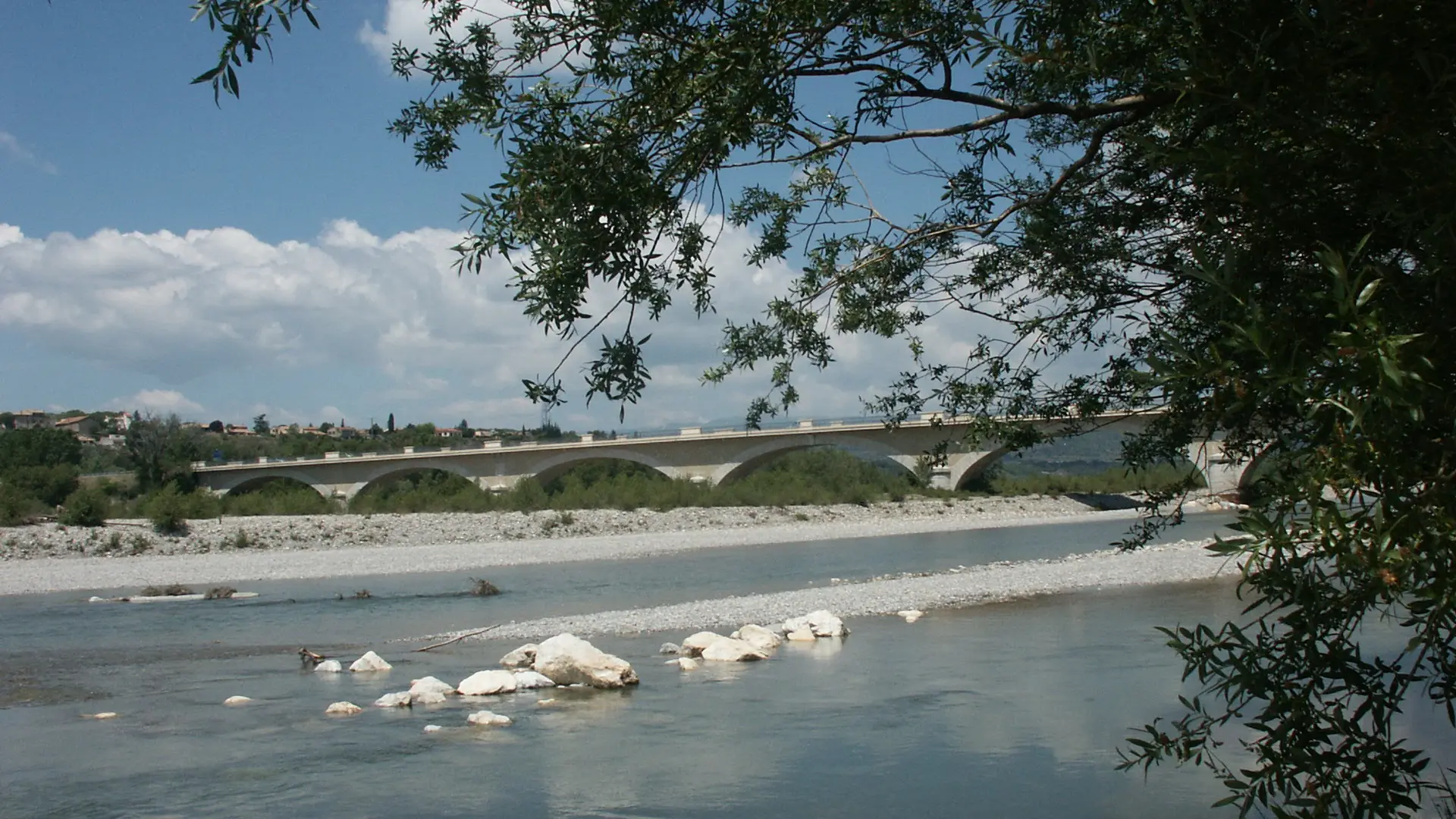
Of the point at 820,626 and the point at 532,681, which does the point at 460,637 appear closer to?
the point at 532,681

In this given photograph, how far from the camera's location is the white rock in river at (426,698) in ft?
36.5

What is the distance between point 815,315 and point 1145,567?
1911cm

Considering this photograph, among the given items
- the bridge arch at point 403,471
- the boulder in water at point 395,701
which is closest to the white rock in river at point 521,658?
the boulder in water at point 395,701

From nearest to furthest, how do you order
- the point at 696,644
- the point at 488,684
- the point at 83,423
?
1. the point at 488,684
2. the point at 696,644
3. the point at 83,423

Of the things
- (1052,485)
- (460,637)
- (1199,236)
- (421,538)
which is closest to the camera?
(1199,236)

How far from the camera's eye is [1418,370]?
260 centimetres

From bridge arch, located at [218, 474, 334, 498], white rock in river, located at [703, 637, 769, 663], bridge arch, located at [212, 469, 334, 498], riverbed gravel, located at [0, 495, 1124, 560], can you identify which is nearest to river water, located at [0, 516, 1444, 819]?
white rock in river, located at [703, 637, 769, 663]

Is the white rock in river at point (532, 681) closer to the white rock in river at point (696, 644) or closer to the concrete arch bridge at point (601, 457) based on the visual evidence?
the white rock in river at point (696, 644)

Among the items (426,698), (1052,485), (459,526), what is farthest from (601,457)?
(426,698)

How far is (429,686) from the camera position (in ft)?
37.5

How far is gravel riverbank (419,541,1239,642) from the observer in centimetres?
1719

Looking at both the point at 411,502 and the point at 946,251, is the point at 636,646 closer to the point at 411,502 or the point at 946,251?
the point at 946,251

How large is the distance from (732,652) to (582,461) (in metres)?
51.1

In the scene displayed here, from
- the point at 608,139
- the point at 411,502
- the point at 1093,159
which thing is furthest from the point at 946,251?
the point at 411,502
